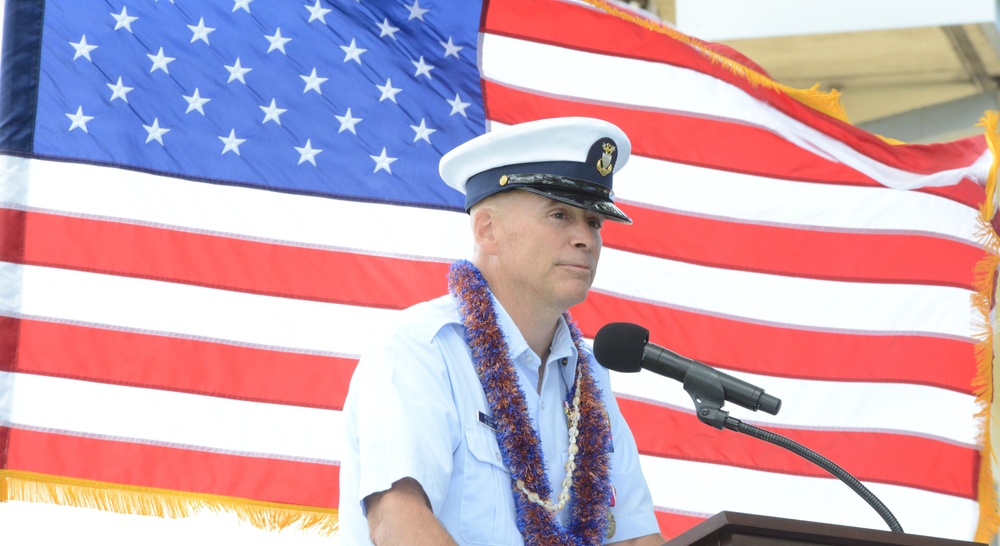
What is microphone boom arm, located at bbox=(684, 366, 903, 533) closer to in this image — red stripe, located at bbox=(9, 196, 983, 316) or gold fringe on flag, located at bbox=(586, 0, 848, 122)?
red stripe, located at bbox=(9, 196, 983, 316)

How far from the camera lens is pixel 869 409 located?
451cm

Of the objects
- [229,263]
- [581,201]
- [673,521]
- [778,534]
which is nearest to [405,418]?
[581,201]

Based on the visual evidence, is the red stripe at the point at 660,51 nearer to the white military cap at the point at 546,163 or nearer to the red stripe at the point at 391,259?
the red stripe at the point at 391,259

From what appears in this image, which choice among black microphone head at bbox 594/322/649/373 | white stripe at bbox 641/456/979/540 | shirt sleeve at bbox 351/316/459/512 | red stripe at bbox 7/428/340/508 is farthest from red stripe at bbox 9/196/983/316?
black microphone head at bbox 594/322/649/373

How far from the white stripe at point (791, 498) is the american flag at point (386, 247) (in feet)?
0.03

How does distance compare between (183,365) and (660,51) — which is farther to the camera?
(660,51)

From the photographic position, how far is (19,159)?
3.76m

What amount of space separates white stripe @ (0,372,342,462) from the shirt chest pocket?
4.50 ft

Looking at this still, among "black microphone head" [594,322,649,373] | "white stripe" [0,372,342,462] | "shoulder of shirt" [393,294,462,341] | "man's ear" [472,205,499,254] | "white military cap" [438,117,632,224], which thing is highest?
"white military cap" [438,117,632,224]

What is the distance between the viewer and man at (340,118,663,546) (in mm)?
2373

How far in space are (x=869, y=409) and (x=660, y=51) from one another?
155 cm

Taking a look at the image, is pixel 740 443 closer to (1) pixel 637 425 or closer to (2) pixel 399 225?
(1) pixel 637 425

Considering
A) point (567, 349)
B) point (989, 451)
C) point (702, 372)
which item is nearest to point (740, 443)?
point (989, 451)

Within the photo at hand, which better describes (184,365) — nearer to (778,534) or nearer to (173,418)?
(173,418)
